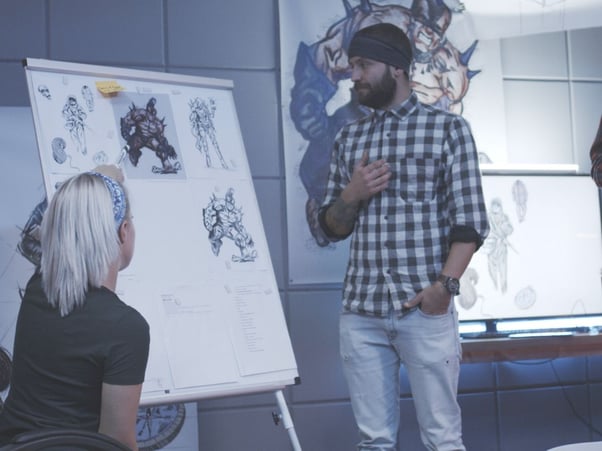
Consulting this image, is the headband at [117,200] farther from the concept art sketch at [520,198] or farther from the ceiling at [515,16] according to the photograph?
the ceiling at [515,16]

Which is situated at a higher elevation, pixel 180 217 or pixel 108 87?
pixel 108 87

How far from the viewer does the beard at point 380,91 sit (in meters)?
2.84

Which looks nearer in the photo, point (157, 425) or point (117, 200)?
point (117, 200)

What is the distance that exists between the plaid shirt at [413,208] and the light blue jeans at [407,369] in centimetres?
8

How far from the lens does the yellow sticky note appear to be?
259 cm

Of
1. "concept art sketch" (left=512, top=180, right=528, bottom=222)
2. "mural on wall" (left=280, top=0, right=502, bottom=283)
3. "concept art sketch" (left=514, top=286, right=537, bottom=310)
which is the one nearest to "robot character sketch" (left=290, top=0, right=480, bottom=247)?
"mural on wall" (left=280, top=0, right=502, bottom=283)

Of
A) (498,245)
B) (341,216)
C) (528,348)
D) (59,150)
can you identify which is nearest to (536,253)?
(498,245)

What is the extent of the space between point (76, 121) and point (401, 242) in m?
1.15

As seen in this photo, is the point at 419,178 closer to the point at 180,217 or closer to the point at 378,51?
the point at 378,51

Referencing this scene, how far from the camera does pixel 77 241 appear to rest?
1767mm

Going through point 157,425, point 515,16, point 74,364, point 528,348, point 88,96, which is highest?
point 515,16

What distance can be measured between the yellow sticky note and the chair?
56.8 inches

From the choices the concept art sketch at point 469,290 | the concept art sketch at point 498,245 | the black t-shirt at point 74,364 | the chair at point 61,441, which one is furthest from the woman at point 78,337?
the concept art sketch at point 498,245

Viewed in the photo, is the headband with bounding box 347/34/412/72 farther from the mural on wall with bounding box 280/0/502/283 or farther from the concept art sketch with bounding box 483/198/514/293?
the concept art sketch with bounding box 483/198/514/293
